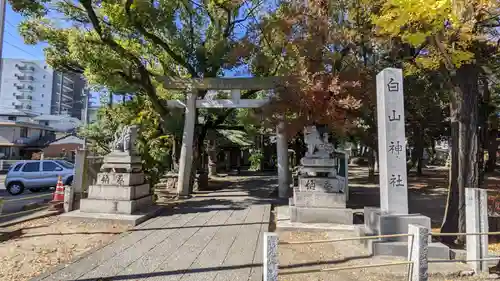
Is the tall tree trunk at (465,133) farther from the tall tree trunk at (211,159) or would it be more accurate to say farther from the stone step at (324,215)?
the tall tree trunk at (211,159)

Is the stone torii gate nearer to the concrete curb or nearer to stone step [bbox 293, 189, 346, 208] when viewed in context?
stone step [bbox 293, 189, 346, 208]

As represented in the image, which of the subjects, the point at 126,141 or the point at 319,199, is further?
the point at 126,141

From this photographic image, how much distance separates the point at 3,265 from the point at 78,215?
313cm

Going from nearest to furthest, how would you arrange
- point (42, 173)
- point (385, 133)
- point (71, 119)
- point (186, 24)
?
1. point (385, 133)
2. point (186, 24)
3. point (42, 173)
4. point (71, 119)

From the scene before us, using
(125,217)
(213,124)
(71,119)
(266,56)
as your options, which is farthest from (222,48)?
(71,119)

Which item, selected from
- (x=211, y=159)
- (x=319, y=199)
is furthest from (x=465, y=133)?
(x=211, y=159)

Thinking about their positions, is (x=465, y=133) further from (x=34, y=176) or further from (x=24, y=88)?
(x=24, y=88)

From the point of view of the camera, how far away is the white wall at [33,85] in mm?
66688

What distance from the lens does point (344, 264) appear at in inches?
218

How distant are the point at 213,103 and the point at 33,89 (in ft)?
233

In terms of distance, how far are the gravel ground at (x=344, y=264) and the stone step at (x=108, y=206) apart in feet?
14.1

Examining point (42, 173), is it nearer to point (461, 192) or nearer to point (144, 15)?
point (144, 15)

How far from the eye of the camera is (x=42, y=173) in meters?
16.2

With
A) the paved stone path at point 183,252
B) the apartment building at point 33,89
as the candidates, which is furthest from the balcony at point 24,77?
the paved stone path at point 183,252
